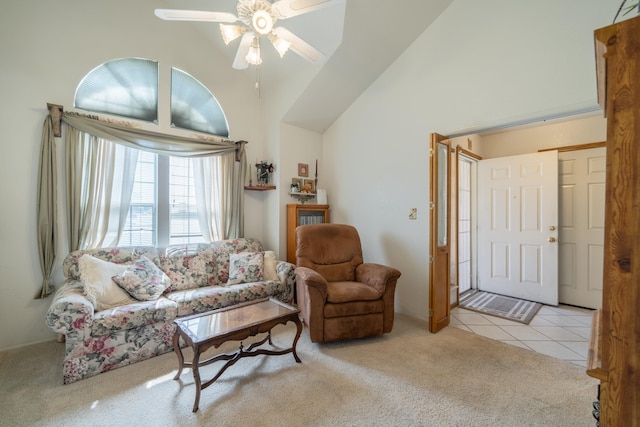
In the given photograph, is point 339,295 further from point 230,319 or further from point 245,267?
point 245,267

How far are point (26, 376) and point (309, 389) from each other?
84.1 inches

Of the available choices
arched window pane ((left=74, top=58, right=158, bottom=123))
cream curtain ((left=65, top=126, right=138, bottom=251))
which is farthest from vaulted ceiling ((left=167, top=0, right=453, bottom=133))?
cream curtain ((left=65, top=126, right=138, bottom=251))

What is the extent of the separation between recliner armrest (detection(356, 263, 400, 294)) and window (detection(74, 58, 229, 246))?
86.0 inches

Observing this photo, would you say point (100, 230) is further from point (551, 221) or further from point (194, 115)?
point (551, 221)

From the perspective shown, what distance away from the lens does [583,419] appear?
61.1 inches

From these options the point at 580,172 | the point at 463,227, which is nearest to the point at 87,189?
the point at 463,227

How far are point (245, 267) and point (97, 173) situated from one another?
5.98ft

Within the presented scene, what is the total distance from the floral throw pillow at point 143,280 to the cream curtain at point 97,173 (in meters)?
0.60

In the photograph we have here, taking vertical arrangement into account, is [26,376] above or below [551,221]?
below

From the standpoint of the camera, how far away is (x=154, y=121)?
10.2 feet

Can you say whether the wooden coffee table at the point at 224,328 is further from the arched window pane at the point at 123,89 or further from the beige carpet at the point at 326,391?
the arched window pane at the point at 123,89

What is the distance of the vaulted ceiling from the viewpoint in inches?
103

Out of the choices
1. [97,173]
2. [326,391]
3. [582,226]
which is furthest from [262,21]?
[582,226]

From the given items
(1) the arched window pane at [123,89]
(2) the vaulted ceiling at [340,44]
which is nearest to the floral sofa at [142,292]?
(1) the arched window pane at [123,89]
